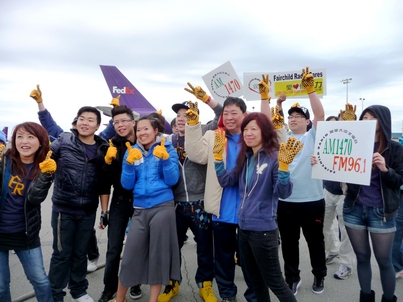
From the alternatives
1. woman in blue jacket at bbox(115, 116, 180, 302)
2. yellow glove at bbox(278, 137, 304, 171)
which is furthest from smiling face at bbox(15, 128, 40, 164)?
yellow glove at bbox(278, 137, 304, 171)

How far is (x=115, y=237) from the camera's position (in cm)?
289

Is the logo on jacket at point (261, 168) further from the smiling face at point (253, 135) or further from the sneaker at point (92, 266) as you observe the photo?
the sneaker at point (92, 266)

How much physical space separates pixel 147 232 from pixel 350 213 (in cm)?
183

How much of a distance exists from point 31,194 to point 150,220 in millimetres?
992

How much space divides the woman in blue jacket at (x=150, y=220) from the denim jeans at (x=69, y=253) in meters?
0.45

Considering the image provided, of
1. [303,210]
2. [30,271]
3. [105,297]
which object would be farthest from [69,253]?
[303,210]

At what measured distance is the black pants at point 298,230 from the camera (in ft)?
10.0

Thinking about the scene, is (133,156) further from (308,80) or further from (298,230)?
(298,230)

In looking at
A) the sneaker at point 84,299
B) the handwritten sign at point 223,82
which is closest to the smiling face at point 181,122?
the handwritten sign at point 223,82

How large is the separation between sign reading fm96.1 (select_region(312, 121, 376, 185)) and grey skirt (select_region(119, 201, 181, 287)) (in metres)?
1.49

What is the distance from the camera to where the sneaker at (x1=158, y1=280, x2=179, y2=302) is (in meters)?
2.98

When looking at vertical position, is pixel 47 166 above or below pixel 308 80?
below

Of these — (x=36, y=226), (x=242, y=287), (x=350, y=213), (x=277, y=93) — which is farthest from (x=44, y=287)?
(x=277, y=93)

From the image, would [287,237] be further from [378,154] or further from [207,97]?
[207,97]
